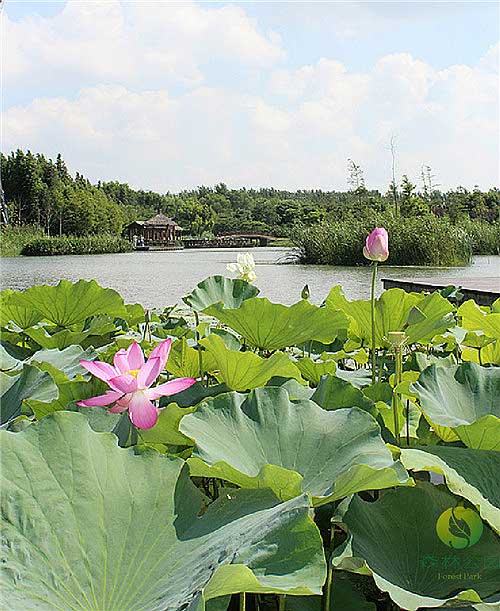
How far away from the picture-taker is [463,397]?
0.63 metres

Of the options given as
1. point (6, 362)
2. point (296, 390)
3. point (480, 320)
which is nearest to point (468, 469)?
point (296, 390)

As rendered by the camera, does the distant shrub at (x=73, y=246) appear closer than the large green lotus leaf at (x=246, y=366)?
No

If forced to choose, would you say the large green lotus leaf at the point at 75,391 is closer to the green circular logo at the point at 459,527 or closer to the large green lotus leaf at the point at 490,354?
the green circular logo at the point at 459,527

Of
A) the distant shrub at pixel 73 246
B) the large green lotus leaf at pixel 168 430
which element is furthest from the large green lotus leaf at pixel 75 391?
the distant shrub at pixel 73 246

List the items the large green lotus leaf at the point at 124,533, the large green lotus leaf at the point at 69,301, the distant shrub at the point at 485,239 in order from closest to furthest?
the large green lotus leaf at the point at 124,533 < the large green lotus leaf at the point at 69,301 < the distant shrub at the point at 485,239

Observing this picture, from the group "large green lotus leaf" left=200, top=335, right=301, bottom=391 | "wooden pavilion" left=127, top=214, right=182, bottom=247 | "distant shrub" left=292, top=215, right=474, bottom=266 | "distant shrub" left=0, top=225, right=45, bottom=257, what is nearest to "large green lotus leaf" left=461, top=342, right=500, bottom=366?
"large green lotus leaf" left=200, top=335, right=301, bottom=391

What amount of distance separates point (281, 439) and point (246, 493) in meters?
0.09

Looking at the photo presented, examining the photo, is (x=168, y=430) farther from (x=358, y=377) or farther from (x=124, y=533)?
(x=358, y=377)

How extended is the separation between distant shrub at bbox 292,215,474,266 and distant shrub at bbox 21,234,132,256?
46.6 ft

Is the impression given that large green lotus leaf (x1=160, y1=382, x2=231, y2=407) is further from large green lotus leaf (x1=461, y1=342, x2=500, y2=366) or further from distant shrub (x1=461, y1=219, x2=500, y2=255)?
distant shrub (x1=461, y1=219, x2=500, y2=255)

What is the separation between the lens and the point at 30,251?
23719mm

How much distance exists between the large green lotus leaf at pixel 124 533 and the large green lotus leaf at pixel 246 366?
22 centimetres

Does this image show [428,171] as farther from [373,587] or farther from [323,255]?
[373,587]

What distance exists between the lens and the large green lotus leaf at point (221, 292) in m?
1.15
